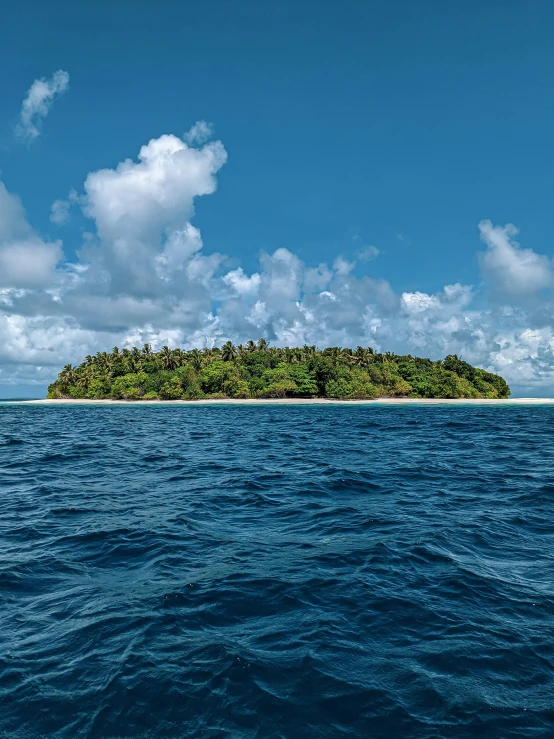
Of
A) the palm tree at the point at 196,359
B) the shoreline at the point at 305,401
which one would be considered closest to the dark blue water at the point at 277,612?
the shoreline at the point at 305,401

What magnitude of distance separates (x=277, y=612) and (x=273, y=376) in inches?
A: 4845

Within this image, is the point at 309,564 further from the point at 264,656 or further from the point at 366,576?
the point at 264,656

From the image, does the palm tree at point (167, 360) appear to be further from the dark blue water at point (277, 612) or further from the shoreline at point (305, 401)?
the dark blue water at point (277, 612)

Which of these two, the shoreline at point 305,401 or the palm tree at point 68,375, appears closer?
the shoreline at point 305,401

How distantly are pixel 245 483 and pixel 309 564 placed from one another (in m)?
9.08

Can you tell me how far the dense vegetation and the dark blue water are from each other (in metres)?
112

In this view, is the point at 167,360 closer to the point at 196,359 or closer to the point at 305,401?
the point at 196,359

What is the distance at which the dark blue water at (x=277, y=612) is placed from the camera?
558 centimetres

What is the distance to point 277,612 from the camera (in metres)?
7.96

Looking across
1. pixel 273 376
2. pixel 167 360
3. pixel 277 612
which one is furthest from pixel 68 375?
pixel 277 612

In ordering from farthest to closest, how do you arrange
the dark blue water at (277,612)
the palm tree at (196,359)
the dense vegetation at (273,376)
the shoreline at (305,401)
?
the palm tree at (196,359), the dense vegetation at (273,376), the shoreline at (305,401), the dark blue water at (277,612)

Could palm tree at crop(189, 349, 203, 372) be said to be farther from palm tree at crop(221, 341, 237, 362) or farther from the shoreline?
the shoreline

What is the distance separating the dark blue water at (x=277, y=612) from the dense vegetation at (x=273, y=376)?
112m

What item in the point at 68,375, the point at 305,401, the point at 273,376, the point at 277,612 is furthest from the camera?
the point at 68,375
